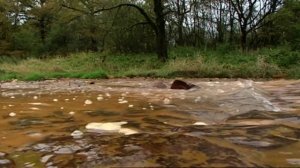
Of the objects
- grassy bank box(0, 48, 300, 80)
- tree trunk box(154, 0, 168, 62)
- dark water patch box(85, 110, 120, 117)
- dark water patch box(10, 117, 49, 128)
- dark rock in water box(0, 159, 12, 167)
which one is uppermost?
tree trunk box(154, 0, 168, 62)

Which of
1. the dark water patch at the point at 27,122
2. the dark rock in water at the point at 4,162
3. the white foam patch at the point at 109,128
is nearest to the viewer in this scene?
the dark rock in water at the point at 4,162

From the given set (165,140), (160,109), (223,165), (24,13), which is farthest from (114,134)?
(24,13)

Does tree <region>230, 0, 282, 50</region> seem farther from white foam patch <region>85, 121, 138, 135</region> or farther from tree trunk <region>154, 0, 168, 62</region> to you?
white foam patch <region>85, 121, 138, 135</region>

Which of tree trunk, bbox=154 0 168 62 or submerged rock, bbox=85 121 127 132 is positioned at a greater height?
tree trunk, bbox=154 0 168 62

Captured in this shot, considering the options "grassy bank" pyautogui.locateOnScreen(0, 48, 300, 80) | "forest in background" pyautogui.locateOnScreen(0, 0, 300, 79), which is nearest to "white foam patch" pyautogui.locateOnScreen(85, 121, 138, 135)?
"grassy bank" pyautogui.locateOnScreen(0, 48, 300, 80)

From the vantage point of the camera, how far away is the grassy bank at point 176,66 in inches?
672

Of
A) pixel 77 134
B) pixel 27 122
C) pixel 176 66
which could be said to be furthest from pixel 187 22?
pixel 77 134

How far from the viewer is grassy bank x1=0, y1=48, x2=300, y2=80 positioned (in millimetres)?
17062

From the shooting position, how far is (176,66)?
1819 centimetres

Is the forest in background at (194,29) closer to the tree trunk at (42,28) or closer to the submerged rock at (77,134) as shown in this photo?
the tree trunk at (42,28)

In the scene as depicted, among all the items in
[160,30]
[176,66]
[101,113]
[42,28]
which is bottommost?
[101,113]

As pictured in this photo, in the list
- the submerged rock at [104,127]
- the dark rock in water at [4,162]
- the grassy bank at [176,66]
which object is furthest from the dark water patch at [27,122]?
the grassy bank at [176,66]

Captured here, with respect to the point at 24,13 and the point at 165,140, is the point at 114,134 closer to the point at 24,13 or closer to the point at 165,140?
the point at 165,140

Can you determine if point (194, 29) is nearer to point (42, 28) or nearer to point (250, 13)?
point (250, 13)
